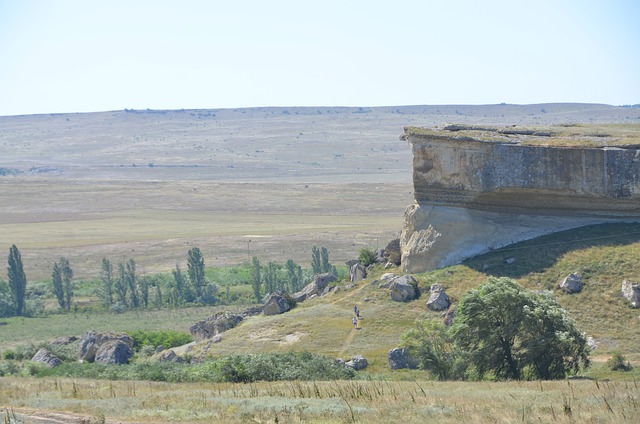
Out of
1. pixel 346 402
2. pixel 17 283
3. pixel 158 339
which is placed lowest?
pixel 17 283

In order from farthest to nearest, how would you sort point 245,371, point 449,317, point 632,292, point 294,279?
1. point 294,279
2. point 449,317
3. point 632,292
4. point 245,371

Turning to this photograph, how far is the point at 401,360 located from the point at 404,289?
645 cm

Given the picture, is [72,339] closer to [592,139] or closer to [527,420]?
[592,139]

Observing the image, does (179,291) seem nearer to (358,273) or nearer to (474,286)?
(358,273)

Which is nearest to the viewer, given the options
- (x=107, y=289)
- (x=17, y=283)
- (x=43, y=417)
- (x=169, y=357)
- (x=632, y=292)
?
(x=43, y=417)

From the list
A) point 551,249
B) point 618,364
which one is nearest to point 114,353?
point 551,249

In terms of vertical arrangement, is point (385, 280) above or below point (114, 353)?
above

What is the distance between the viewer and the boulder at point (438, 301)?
137 ft

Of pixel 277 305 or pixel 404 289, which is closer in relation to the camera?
pixel 404 289

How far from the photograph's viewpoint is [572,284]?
40.3 m

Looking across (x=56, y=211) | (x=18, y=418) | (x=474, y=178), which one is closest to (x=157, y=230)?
(x=56, y=211)

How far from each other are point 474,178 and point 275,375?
55.2 ft

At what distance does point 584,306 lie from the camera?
39188mm

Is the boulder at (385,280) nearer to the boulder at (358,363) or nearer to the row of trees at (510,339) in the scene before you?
the boulder at (358,363)
